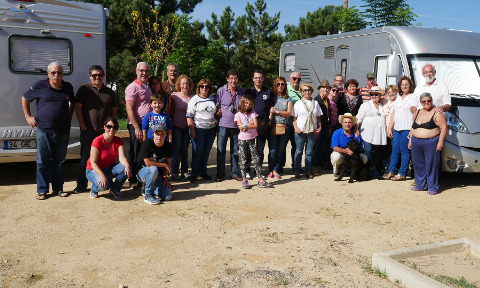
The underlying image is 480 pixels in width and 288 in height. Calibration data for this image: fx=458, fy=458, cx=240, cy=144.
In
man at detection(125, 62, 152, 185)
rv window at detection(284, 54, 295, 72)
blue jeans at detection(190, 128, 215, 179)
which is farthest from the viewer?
rv window at detection(284, 54, 295, 72)

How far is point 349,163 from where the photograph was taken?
800 centimetres

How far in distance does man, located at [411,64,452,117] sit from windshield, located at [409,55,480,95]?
0.52 m

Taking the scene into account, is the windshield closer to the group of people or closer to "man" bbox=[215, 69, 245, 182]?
the group of people

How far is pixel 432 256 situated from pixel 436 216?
187 centimetres

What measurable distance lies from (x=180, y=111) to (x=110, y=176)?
161 centimetres

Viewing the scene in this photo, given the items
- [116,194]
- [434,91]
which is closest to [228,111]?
[116,194]

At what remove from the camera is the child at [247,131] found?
7250 mm

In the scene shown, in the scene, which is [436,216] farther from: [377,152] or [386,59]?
[386,59]

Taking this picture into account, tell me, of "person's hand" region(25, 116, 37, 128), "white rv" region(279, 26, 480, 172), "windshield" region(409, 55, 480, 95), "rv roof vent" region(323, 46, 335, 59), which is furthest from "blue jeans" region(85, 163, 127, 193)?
"rv roof vent" region(323, 46, 335, 59)

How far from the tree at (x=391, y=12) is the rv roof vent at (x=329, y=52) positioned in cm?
1020

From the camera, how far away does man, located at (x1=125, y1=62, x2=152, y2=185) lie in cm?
674

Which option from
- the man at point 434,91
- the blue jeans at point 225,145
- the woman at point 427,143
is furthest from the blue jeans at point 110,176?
the man at point 434,91

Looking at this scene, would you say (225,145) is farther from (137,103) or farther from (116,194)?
(116,194)

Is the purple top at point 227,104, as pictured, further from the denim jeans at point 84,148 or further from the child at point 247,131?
the denim jeans at point 84,148
